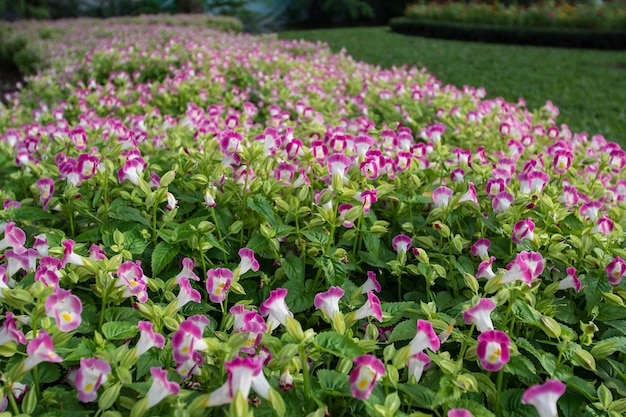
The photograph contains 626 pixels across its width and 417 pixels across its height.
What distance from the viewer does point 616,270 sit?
126cm

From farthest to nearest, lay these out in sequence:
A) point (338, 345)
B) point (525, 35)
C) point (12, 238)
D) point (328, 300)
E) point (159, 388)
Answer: point (525, 35) < point (12, 238) < point (328, 300) < point (338, 345) < point (159, 388)

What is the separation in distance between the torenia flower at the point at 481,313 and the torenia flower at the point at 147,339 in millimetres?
526

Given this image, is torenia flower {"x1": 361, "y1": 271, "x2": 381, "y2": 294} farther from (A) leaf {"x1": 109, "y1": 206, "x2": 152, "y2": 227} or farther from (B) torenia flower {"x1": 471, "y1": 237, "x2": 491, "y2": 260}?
(A) leaf {"x1": 109, "y1": 206, "x2": 152, "y2": 227}

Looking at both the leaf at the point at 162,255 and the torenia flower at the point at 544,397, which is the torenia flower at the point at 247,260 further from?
the torenia flower at the point at 544,397

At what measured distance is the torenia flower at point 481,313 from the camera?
999mm

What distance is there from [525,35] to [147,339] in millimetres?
10914

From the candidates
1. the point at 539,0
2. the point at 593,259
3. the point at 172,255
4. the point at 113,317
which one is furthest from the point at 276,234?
the point at 539,0

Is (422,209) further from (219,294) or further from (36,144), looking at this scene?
(36,144)

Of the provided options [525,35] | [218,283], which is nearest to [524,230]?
[218,283]

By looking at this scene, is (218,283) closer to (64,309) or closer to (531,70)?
(64,309)

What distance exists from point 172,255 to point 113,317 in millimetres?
225

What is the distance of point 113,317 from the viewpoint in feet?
3.71

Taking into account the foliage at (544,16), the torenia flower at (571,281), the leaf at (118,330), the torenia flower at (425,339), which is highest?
the torenia flower at (425,339)

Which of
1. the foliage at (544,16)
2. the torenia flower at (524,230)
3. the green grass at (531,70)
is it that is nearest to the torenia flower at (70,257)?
the torenia flower at (524,230)
